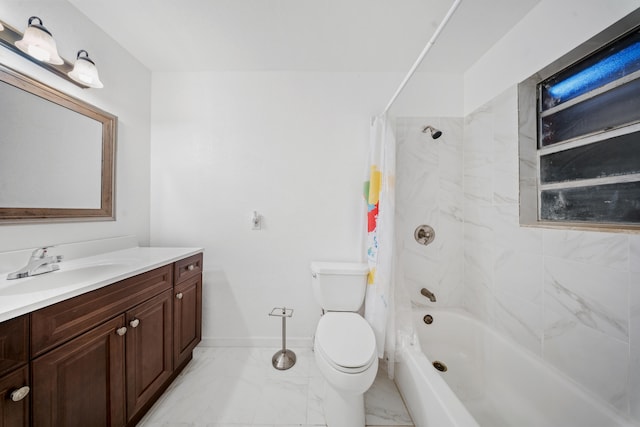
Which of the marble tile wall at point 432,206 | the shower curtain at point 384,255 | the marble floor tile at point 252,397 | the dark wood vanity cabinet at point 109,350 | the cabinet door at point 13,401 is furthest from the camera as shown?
the marble tile wall at point 432,206

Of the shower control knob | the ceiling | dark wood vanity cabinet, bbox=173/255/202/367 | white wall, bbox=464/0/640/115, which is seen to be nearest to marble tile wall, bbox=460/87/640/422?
white wall, bbox=464/0/640/115

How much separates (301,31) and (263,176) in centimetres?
100

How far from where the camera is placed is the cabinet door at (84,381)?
71 cm

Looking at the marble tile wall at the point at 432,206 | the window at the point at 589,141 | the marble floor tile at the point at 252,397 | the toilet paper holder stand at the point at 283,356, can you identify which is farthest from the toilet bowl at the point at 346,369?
the window at the point at 589,141

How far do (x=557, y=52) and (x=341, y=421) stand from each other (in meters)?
2.15

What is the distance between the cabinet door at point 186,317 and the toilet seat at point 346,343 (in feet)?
3.01

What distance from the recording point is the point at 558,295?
3.39ft

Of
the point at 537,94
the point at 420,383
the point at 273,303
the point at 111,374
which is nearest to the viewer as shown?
the point at 111,374

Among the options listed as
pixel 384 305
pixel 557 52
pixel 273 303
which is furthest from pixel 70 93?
pixel 557 52

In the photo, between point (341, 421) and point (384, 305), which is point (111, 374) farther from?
point (384, 305)

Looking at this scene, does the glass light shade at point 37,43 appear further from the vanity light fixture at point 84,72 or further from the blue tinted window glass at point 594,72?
the blue tinted window glass at point 594,72

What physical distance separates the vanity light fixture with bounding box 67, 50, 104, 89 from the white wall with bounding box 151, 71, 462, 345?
0.52 m

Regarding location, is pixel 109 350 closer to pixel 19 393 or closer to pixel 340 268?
pixel 19 393

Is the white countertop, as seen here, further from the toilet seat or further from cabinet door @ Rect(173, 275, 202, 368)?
the toilet seat
